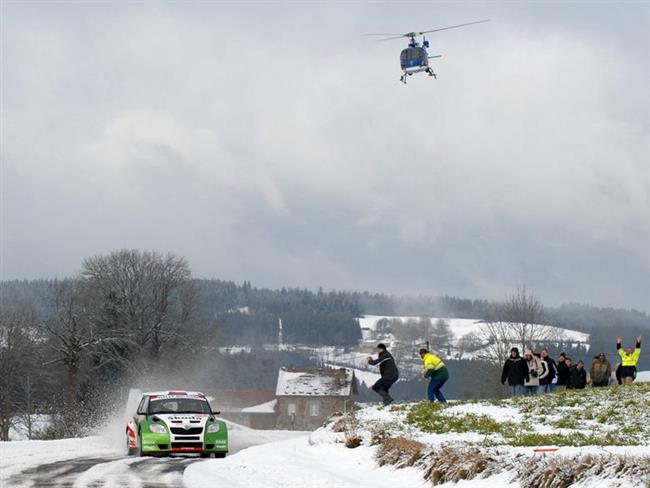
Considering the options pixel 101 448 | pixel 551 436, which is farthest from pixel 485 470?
pixel 101 448

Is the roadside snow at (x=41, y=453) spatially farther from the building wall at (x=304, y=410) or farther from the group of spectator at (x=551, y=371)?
the building wall at (x=304, y=410)

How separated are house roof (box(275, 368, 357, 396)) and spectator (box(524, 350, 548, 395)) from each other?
3432 inches

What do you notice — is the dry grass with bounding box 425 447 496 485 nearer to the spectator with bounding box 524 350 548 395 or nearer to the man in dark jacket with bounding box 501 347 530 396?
the man in dark jacket with bounding box 501 347 530 396

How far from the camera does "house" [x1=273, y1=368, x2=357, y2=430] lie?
119 meters

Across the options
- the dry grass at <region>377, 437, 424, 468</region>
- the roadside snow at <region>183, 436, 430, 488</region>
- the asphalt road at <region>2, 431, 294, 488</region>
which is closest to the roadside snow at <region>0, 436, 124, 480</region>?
the asphalt road at <region>2, 431, 294, 488</region>

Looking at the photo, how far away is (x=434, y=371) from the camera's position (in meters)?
28.2

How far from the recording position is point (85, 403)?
77.9 metres

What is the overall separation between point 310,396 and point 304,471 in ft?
343

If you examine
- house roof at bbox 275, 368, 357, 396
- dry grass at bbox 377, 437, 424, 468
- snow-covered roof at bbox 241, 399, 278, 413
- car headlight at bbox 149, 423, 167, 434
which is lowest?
snow-covered roof at bbox 241, 399, 278, 413

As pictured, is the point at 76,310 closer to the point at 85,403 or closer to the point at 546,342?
the point at 85,403

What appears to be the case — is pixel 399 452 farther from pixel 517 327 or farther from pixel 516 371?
pixel 517 327

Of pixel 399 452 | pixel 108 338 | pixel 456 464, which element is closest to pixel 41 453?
pixel 399 452

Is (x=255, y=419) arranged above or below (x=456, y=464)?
below

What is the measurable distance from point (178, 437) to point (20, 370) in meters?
64.4
